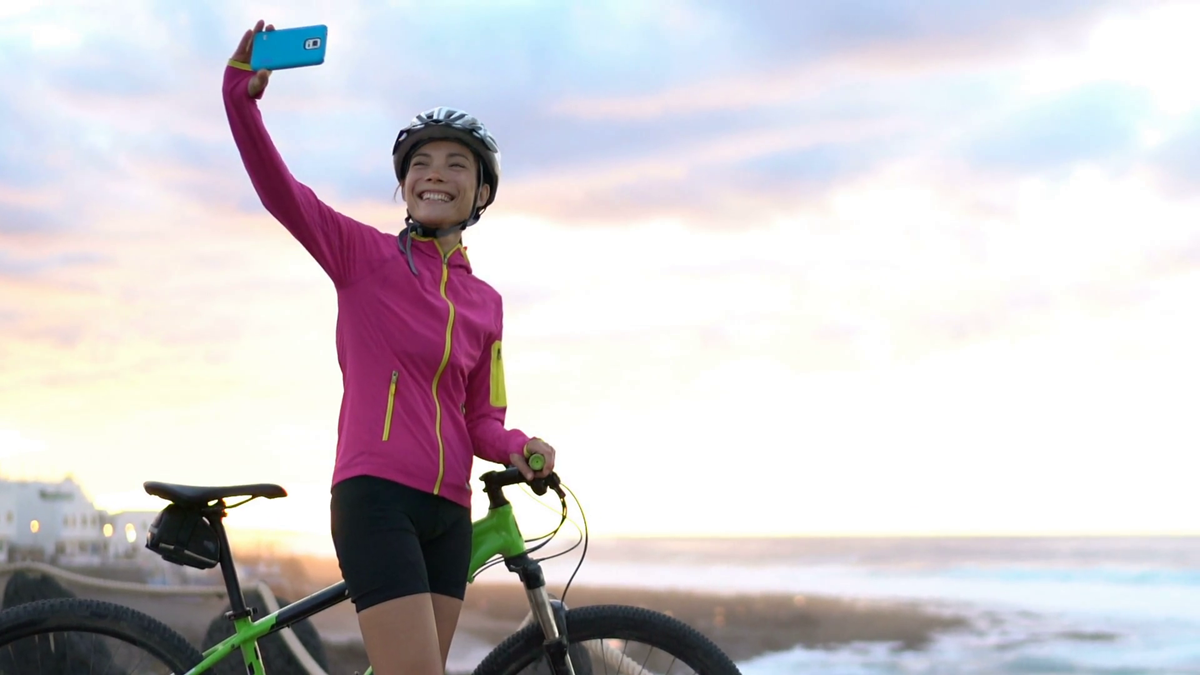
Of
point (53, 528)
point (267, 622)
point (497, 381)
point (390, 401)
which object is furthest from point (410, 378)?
point (53, 528)

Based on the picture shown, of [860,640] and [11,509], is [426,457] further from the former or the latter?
[860,640]

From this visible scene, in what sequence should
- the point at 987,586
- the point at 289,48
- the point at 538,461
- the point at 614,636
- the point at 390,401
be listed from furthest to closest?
1. the point at 987,586
2. the point at 614,636
3. the point at 538,461
4. the point at 390,401
5. the point at 289,48

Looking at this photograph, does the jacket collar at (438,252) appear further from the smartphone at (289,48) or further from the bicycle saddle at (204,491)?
the bicycle saddle at (204,491)

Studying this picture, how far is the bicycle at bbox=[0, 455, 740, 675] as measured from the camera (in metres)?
2.50

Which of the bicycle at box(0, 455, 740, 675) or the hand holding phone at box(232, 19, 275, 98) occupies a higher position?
the hand holding phone at box(232, 19, 275, 98)

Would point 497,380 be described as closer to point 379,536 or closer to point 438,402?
point 438,402

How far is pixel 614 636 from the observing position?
263 centimetres

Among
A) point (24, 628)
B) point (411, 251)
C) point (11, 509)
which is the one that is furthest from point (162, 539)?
point (11, 509)

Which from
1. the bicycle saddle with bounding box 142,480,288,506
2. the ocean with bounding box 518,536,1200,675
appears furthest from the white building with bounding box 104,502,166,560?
the ocean with bounding box 518,536,1200,675

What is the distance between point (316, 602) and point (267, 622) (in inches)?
5.4

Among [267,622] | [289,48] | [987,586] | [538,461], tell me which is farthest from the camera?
[987,586]

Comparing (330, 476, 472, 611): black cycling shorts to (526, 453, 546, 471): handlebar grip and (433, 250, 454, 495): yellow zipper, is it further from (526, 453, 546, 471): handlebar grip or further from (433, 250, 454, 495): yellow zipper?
(526, 453, 546, 471): handlebar grip

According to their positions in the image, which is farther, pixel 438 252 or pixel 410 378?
pixel 438 252

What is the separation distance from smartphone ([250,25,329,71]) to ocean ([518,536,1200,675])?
10400 millimetres
